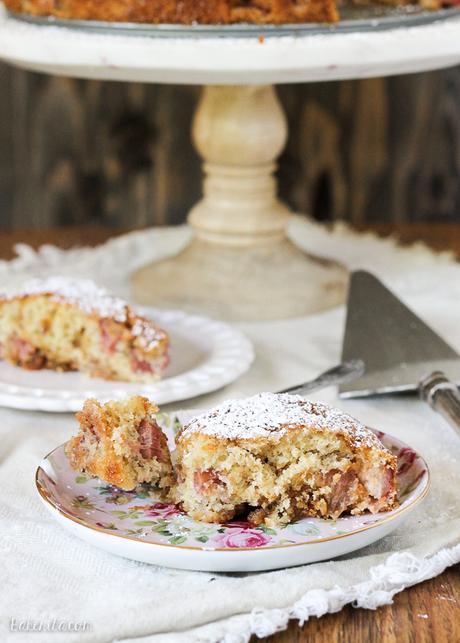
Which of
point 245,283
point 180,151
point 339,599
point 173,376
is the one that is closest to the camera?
point 339,599

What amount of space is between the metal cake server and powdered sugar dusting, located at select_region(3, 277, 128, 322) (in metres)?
0.25

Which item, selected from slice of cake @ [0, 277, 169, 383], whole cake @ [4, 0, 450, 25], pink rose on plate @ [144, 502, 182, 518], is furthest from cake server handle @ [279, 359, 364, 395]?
whole cake @ [4, 0, 450, 25]

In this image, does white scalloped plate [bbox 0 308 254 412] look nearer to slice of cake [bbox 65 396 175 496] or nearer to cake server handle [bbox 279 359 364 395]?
cake server handle [bbox 279 359 364 395]

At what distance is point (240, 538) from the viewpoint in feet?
2.59

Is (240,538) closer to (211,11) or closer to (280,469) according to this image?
(280,469)

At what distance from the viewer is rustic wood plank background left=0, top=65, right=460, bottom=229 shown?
2143 mm

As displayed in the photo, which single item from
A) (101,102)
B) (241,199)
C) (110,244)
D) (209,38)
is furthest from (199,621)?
(101,102)

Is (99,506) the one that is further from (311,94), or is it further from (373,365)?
(311,94)

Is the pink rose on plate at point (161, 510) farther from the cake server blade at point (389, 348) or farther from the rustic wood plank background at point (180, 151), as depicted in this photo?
the rustic wood plank background at point (180, 151)

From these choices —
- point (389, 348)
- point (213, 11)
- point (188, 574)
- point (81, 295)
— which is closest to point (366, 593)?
point (188, 574)

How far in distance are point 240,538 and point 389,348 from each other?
445 millimetres

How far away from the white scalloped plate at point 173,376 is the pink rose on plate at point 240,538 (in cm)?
30

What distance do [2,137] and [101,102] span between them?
0.67 feet

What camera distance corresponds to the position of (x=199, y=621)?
75 centimetres
